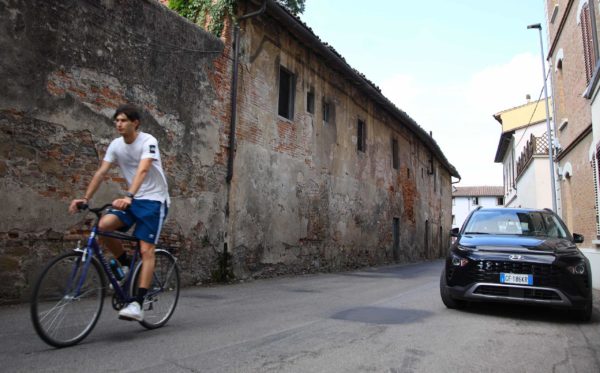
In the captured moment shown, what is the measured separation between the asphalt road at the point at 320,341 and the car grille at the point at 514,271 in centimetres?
48

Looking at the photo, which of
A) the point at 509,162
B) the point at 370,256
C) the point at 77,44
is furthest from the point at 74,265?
the point at 509,162

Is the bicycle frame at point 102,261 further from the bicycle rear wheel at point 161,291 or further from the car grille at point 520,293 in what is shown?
the car grille at point 520,293

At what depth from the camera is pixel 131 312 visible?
393 cm

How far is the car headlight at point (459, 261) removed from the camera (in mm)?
5844

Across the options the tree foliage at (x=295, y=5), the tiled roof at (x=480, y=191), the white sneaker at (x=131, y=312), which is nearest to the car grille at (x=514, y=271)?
the white sneaker at (x=131, y=312)

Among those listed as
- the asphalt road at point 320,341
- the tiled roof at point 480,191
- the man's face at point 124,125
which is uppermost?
the tiled roof at point 480,191

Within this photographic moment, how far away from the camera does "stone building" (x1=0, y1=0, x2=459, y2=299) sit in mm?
6141

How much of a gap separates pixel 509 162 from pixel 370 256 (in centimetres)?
2666

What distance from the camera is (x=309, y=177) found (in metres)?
13.1

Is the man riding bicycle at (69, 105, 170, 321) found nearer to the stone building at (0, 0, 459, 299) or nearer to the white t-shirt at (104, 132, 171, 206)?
the white t-shirt at (104, 132, 171, 206)

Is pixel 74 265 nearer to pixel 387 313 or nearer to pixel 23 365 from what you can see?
pixel 23 365

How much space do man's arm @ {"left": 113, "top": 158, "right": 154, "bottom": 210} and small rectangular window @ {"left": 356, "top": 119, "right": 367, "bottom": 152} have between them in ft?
44.3

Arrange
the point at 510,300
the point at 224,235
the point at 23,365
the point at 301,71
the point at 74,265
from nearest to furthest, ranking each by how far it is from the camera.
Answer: the point at 23,365
the point at 74,265
the point at 510,300
the point at 224,235
the point at 301,71

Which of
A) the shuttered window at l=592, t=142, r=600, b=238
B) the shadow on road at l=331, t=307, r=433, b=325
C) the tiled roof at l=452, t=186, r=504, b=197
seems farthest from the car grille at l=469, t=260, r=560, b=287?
the tiled roof at l=452, t=186, r=504, b=197
